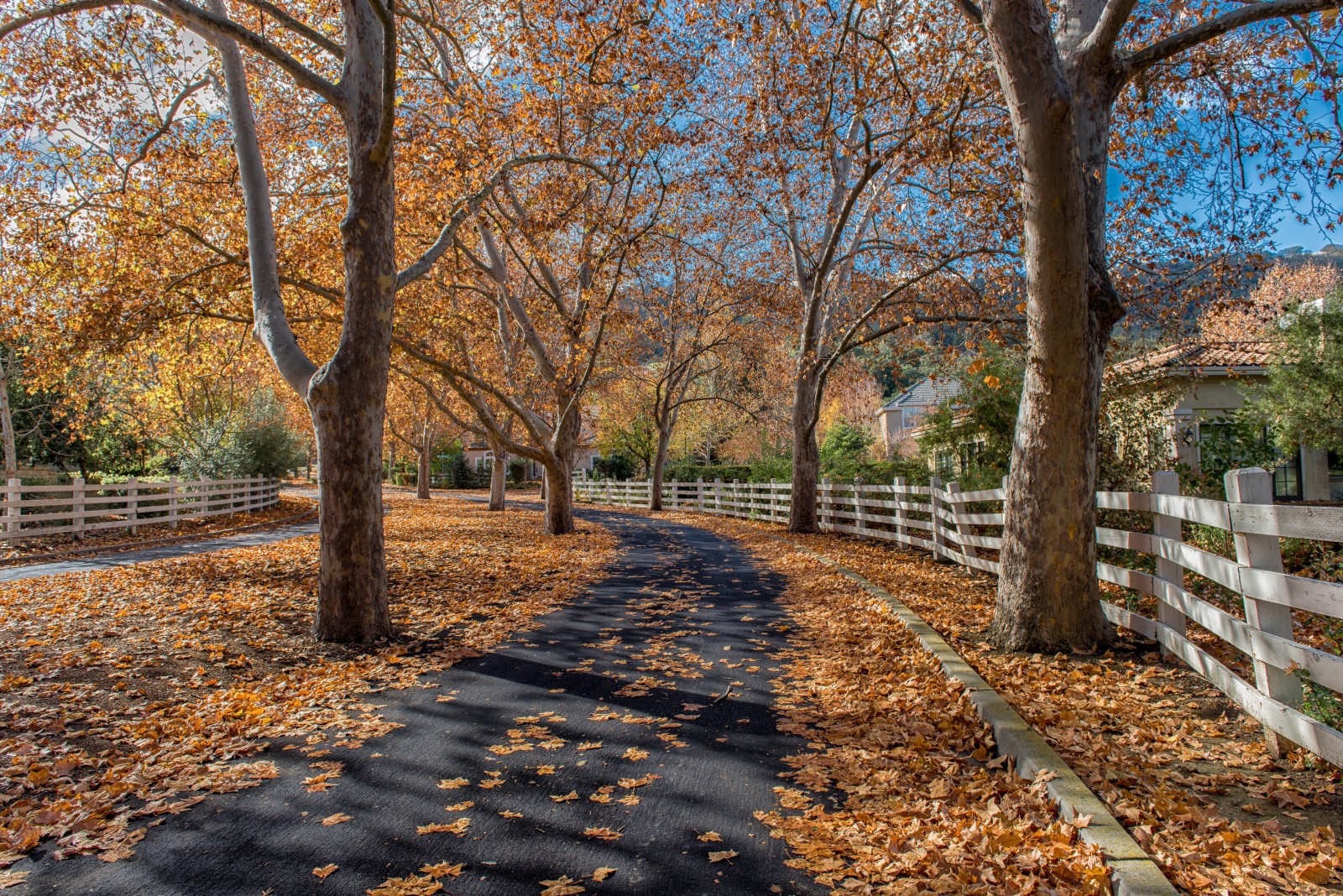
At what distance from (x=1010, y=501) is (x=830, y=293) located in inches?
579

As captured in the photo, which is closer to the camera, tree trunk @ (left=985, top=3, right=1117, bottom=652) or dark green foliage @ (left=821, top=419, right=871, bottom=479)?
tree trunk @ (left=985, top=3, right=1117, bottom=652)

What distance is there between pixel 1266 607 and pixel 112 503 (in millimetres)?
22912

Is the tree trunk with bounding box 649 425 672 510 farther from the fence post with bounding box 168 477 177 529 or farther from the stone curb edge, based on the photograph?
the fence post with bounding box 168 477 177 529

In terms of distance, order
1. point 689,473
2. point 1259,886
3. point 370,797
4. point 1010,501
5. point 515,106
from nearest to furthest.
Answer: point 1259,886, point 370,797, point 1010,501, point 515,106, point 689,473

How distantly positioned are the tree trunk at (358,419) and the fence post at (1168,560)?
6328 millimetres

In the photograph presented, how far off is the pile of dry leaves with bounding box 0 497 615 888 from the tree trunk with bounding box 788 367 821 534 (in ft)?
24.2

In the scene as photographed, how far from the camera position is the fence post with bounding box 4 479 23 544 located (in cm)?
1439

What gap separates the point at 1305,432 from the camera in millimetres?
19016

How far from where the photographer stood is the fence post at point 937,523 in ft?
38.9

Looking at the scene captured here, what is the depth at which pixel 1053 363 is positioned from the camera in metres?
5.70

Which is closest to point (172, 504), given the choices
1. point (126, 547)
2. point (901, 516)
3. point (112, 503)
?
point (112, 503)

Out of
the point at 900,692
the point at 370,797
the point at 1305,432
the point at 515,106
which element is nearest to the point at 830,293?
the point at 515,106

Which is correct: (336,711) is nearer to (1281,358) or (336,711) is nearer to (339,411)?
(339,411)

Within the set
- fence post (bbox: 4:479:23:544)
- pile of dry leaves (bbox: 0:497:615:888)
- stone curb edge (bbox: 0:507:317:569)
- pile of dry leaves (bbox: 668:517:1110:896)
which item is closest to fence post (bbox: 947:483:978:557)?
pile of dry leaves (bbox: 668:517:1110:896)
